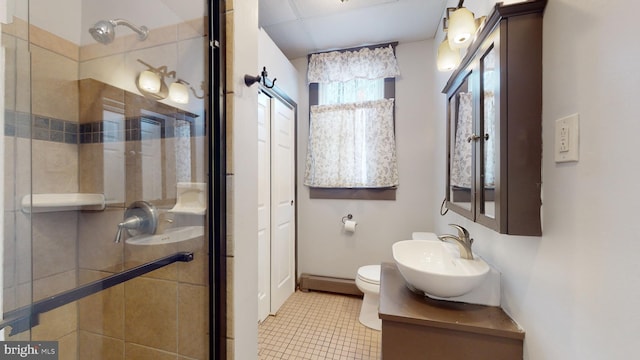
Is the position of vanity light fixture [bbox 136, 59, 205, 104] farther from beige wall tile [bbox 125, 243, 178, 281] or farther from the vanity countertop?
the vanity countertop

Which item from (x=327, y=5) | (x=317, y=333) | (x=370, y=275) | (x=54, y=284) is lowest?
(x=317, y=333)

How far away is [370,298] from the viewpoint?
2016 mm

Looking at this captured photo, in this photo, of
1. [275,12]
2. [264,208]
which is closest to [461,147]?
[264,208]

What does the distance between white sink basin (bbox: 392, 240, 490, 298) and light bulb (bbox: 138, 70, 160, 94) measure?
1.27 metres

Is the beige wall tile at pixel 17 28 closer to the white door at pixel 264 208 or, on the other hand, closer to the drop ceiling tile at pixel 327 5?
the white door at pixel 264 208

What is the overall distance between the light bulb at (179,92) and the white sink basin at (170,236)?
1.58 ft

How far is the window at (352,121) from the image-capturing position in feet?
7.90

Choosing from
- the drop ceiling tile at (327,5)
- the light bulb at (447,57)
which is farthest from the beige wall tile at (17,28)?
the light bulb at (447,57)

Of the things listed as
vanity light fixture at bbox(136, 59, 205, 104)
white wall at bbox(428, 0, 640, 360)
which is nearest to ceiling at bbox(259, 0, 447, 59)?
vanity light fixture at bbox(136, 59, 205, 104)

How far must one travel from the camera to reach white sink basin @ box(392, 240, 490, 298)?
0.97 meters

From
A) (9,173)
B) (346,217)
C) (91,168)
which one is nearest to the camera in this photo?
(9,173)

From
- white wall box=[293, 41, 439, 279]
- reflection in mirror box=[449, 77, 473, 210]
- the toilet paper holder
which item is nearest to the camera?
reflection in mirror box=[449, 77, 473, 210]

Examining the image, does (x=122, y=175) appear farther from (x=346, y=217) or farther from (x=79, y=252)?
(x=346, y=217)

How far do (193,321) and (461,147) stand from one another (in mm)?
1534
